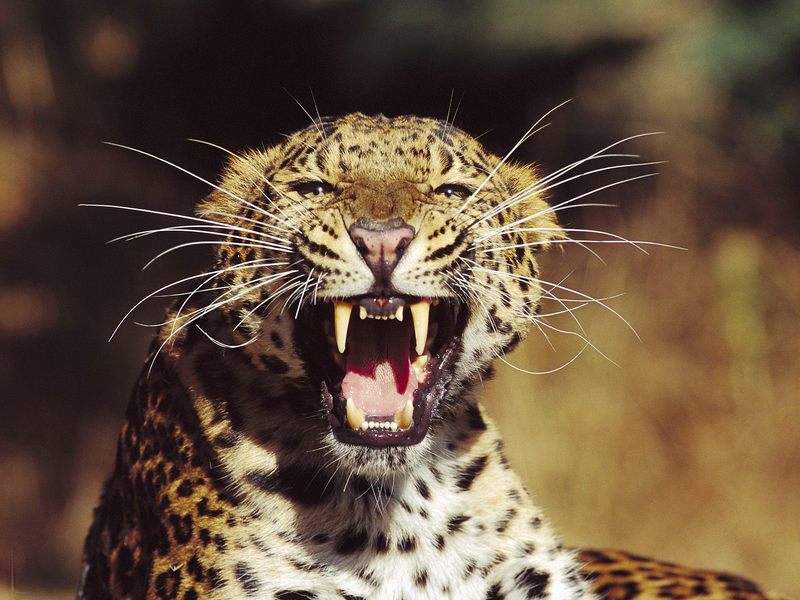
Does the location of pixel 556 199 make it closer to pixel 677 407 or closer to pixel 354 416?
pixel 677 407

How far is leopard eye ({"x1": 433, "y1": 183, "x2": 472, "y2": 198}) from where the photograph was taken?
15.3 ft

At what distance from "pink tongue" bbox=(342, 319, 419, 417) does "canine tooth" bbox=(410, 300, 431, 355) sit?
8.1 inches

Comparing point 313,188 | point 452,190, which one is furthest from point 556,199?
point 313,188

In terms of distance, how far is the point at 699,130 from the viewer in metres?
12.2

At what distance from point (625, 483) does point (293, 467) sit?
679cm

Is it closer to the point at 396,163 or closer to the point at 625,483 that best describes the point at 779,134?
the point at 625,483

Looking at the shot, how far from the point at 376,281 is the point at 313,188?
2.45 feet

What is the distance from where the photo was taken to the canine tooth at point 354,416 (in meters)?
4.18

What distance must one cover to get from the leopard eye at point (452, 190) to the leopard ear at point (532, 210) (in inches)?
10.3

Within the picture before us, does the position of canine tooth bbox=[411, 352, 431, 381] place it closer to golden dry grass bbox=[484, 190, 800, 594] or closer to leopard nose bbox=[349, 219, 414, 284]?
leopard nose bbox=[349, 219, 414, 284]

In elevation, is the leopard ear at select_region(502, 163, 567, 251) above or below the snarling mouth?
above

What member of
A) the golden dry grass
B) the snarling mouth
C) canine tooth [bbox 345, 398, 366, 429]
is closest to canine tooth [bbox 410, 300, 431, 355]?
the snarling mouth

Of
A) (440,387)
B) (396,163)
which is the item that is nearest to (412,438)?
(440,387)

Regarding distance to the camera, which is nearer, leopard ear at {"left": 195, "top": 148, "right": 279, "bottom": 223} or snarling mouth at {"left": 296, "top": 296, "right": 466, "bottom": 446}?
snarling mouth at {"left": 296, "top": 296, "right": 466, "bottom": 446}
